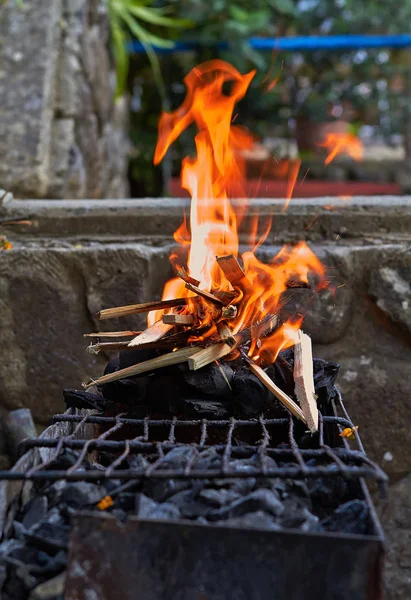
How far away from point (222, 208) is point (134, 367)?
804 mm

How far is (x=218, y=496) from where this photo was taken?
1.21 metres

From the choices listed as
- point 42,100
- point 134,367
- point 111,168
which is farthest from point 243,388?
point 111,168

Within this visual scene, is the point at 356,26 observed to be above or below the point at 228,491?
above

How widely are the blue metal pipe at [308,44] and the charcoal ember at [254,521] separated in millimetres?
5017

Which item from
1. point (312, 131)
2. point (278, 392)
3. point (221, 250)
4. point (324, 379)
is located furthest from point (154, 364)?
point (312, 131)

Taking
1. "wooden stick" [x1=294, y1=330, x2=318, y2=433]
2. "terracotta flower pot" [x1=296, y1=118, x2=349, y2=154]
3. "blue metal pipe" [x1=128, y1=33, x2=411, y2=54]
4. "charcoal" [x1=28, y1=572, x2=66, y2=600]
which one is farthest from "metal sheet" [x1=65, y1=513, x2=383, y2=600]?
"terracotta flower pot" [x1=296, y1=118, x2=349, y2=154]

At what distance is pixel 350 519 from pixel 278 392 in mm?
459

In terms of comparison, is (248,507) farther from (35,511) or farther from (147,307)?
(147,307)

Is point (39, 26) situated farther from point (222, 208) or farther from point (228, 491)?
point (228, 491)

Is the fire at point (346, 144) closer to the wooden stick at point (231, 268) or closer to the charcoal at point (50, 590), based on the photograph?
the wooden stick at point (231, 268)

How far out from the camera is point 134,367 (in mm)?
1672

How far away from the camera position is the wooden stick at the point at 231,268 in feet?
5.67

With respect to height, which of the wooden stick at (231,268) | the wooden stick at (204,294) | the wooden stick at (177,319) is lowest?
the wooden stick at (177,319)

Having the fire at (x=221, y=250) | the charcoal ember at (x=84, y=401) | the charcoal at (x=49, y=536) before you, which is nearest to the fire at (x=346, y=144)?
the fire at (x=221, y=250)
